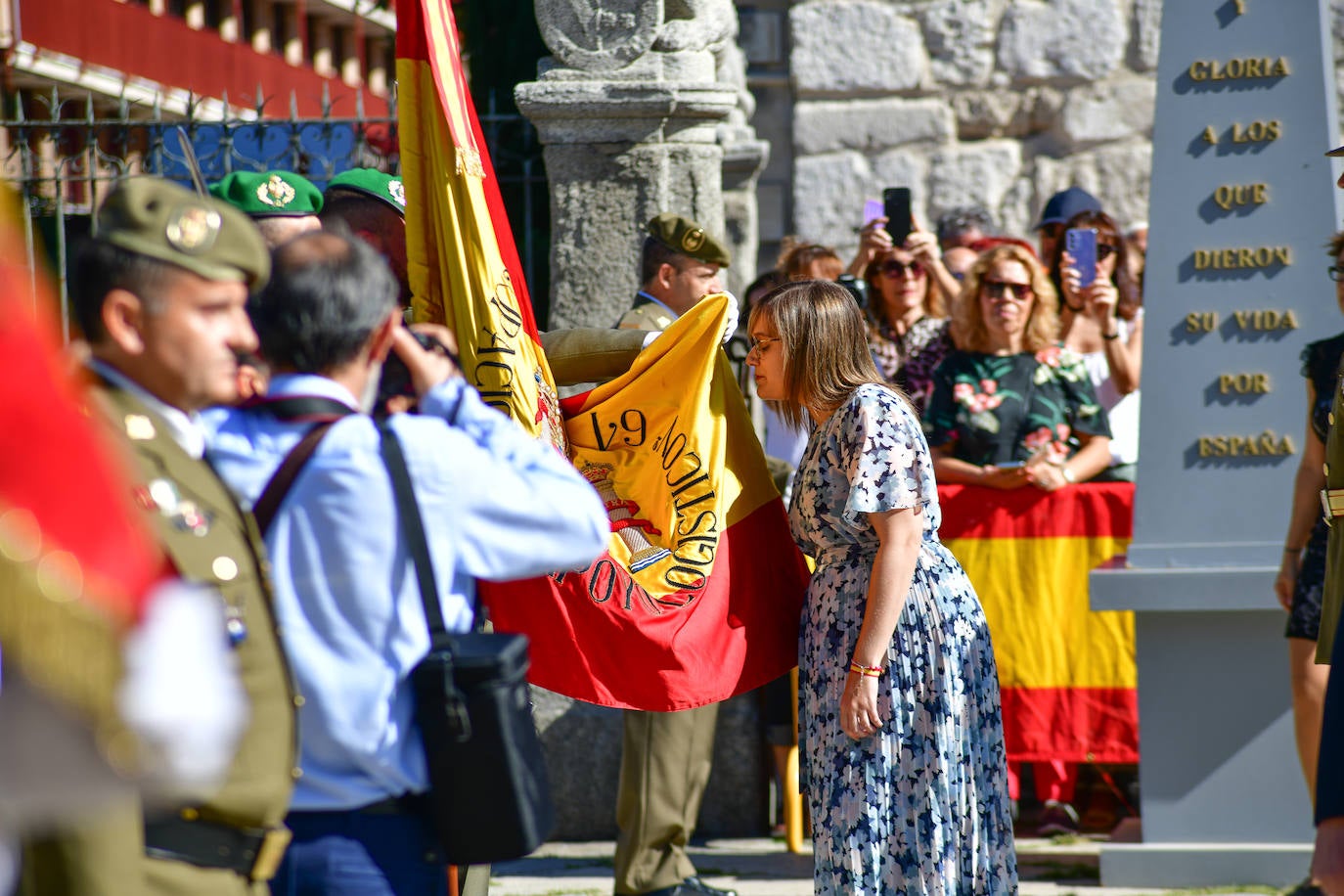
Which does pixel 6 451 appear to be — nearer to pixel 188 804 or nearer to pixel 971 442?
pixel 188 804

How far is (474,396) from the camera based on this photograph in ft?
7.73

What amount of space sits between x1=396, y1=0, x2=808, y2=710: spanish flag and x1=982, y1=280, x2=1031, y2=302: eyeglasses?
1.83 meters

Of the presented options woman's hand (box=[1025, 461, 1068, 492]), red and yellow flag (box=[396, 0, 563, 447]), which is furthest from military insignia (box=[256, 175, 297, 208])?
woman's hand (box=[1025, 461, 1068, 492])

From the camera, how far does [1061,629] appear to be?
559 centimetres

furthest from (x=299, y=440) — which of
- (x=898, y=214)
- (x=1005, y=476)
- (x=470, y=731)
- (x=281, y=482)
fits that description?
(x=898, y=214)

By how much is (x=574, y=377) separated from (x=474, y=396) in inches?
80.8

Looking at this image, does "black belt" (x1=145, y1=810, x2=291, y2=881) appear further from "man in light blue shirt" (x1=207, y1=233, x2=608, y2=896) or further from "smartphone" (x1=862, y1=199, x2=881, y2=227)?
"smartphone" (x1=862, y1=199, x2=881, y2=227)

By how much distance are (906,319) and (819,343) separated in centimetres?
253

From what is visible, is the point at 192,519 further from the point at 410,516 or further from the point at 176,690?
the point at 176,690

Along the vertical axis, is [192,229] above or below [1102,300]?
above

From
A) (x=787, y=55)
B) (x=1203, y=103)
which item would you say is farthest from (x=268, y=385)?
(x=787, y=55)

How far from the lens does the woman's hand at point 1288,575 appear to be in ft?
15.1

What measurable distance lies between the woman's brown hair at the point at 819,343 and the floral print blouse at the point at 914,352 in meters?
2.11

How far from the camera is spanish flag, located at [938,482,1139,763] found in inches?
219
